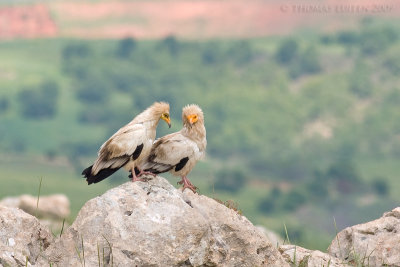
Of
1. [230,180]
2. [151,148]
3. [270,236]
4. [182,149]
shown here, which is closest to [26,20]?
[230,180]

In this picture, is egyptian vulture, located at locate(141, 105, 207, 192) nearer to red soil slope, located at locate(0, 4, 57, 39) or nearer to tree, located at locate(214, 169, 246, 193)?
tree, located at locate(214, 169, 246, 193)

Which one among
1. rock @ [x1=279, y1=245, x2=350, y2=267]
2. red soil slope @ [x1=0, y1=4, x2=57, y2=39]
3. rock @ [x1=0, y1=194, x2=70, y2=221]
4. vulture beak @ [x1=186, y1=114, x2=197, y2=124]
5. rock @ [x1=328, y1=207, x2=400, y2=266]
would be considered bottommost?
rock @ [x1=279, y1=245, x2=350, y2=267]

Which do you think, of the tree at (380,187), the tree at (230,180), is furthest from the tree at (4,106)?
the tree at (380,187)

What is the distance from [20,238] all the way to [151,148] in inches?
98.5

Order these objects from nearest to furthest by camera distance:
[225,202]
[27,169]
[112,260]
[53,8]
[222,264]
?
[112,260], [222,264], [225,202], [27,169], [53,8]

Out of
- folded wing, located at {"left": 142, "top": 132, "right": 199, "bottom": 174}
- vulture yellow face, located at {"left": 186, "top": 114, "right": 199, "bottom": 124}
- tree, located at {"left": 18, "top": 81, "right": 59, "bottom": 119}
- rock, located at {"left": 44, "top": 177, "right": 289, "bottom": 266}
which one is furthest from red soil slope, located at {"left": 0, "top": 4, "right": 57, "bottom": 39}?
rock, located at {"left": 44, "top": 177, "right": 289, "bottom": 266}

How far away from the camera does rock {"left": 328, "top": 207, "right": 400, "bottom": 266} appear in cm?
1121

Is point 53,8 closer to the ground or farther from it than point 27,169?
farther from it

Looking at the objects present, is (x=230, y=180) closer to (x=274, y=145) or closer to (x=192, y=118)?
(x=274, y=145)

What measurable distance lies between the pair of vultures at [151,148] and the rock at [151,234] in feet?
2.20

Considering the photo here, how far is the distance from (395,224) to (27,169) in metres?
137

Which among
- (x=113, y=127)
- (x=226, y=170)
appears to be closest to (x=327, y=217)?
(x=226, y=170)

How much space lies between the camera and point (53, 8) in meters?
192

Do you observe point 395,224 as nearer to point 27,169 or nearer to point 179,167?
point 179,167
